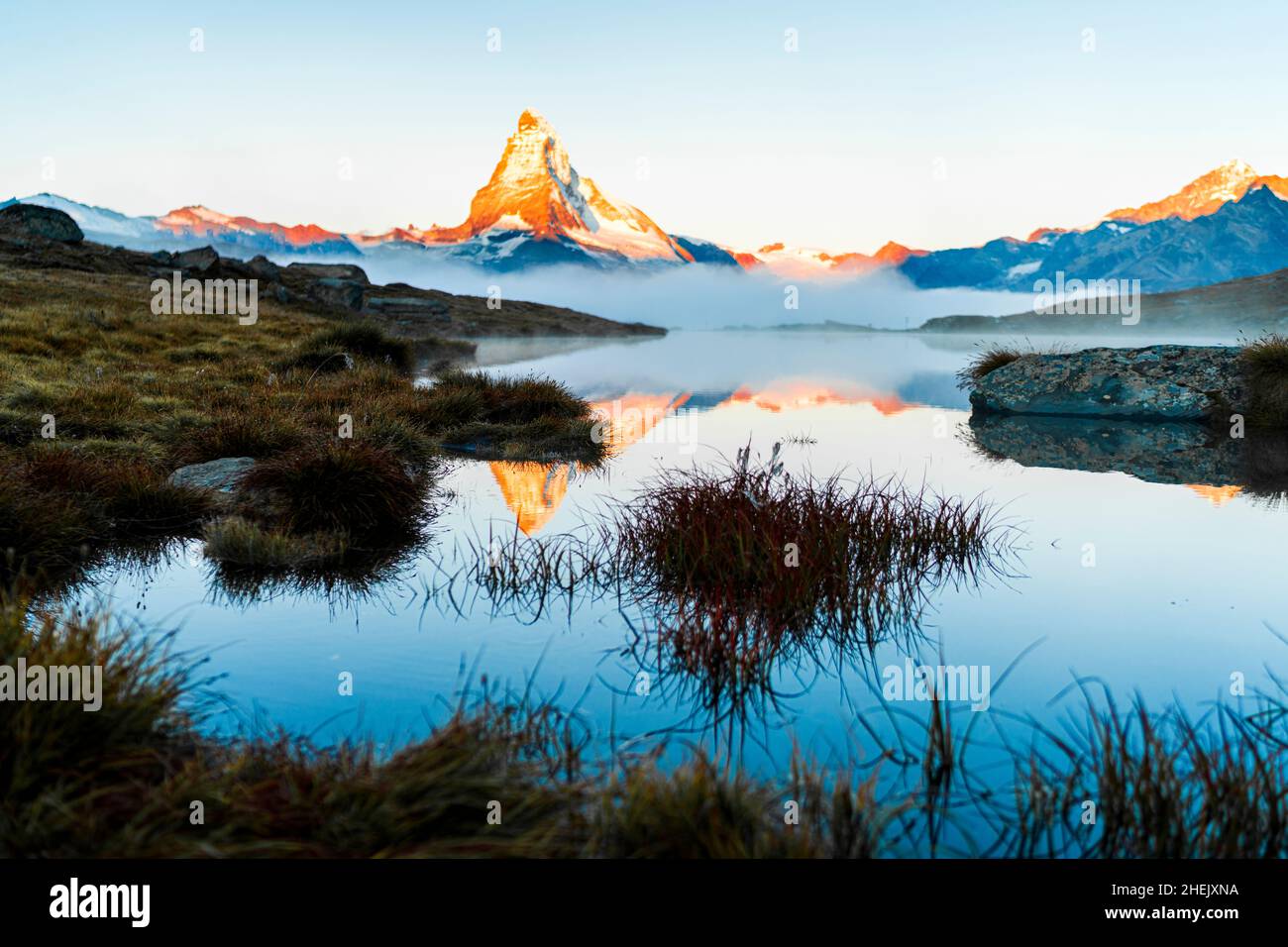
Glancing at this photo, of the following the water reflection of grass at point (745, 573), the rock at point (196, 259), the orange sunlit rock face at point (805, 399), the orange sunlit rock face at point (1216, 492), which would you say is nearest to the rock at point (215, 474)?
the water reflection of grass at point (745, 573)

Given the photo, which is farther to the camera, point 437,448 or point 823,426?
point 823,426

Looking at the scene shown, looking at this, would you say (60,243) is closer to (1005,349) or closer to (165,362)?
(165,362)

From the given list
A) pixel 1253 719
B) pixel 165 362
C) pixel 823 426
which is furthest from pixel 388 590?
pixel 165 362

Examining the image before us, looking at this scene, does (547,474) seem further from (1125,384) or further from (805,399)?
(805,399)

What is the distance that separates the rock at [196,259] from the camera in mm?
61228

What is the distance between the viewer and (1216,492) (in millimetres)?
12195

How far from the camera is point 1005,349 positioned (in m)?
27.6

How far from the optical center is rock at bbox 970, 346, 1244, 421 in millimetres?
20422

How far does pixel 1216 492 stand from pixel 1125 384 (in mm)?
10503

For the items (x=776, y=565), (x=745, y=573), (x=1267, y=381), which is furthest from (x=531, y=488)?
(x=1267, y=381)

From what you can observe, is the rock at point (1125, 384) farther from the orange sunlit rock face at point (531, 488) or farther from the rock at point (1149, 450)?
the orange sunlit rock face at point (531, 488)

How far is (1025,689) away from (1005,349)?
24.6 m

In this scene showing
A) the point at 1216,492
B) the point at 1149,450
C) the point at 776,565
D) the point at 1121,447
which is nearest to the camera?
the point at 776,565
